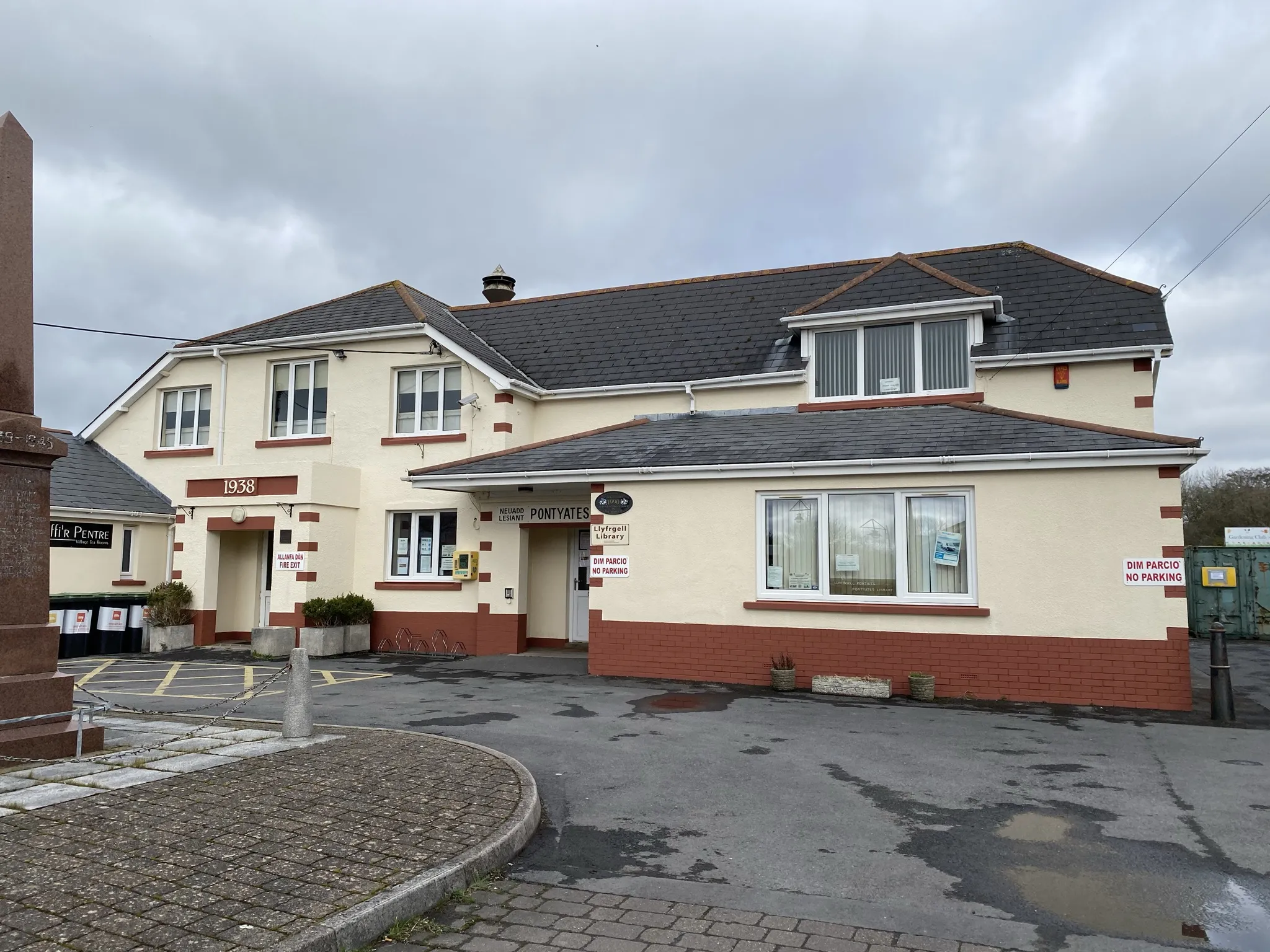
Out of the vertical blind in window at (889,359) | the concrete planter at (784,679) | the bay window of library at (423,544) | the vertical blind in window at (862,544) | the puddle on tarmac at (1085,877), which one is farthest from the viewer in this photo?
the bay window of library at (423,544)

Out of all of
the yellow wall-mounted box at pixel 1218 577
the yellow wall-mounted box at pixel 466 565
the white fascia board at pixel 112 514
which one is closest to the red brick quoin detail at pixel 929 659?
the yellow wall-mounted box at pixel 466 565

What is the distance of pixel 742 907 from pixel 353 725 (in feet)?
20.0

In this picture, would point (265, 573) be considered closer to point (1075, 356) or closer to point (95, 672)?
point (95, 672)

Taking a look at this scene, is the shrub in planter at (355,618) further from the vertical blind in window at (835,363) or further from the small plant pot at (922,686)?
the small plant pot at (922,686)

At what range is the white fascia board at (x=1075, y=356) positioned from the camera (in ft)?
47.1

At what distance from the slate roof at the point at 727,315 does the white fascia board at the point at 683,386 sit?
16 centimetres

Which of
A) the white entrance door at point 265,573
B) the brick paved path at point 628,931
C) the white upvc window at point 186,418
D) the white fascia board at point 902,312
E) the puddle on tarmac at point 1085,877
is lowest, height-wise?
the puddle on tarmac at point 1085,877

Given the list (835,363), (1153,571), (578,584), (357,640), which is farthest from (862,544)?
(357,640)

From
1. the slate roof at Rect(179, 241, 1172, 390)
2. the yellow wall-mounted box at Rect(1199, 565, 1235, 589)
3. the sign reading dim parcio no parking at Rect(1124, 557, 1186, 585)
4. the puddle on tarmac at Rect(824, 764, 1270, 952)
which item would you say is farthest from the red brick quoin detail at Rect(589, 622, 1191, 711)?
the yellow wall-mounted box at Rect(1199, 565, 1235, 589)

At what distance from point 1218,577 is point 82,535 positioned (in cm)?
2614

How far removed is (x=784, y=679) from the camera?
41.3 ft

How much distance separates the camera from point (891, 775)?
782 centimetres

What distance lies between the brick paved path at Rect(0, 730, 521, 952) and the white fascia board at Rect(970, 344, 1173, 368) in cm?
1134

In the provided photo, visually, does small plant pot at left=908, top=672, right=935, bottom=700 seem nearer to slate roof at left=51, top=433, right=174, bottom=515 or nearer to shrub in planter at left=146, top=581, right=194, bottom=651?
shrub in planter at left=146, top=581, right=194, bottom=651
